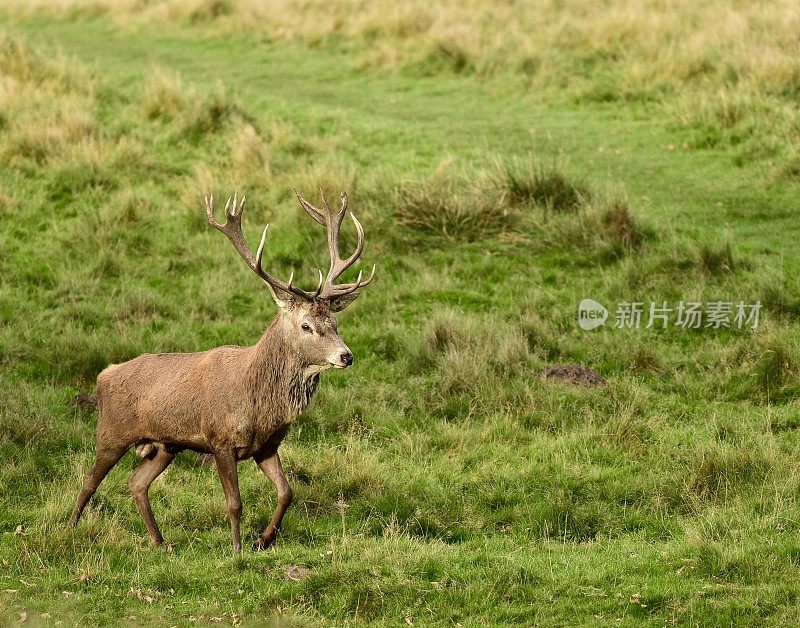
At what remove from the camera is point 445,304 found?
13.0m

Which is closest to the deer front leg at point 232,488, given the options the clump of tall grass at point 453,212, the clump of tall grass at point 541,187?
the clump of tall grass at point 453,212

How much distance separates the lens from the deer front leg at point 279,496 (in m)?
8.00

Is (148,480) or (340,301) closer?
(340,301)

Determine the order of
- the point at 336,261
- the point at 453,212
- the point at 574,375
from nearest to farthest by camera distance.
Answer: the point at 336,261 → the point at 574,375 → the point at 453,212

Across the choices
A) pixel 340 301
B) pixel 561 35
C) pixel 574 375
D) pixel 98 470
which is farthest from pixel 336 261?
pixel 561 35

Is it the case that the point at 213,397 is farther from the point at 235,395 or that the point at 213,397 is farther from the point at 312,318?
the point at 312,318

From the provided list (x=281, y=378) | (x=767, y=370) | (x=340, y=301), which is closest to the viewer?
(x=281, y=378)

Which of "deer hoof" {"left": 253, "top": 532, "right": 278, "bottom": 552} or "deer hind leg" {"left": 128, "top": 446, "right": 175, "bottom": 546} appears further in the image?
"deer hind leg" {"left": 128, "top": 446, "right": 175, "bottom": 546}

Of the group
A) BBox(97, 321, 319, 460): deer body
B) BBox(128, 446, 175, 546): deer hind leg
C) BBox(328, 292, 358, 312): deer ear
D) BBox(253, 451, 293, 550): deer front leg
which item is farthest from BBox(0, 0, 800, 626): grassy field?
BBox(328, 292, 358, 312): deer ear

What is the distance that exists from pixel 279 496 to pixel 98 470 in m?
1.31

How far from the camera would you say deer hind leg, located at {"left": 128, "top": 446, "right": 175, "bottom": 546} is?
8.32 metres

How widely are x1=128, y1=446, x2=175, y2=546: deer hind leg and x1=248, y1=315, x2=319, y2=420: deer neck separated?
868mm

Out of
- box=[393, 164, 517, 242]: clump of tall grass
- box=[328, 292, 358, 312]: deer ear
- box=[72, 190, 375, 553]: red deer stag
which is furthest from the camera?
box=[393, 164, 517, 242]: clump of tall grass

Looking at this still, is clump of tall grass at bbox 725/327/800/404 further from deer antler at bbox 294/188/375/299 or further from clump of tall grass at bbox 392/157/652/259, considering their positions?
deer antler at bbox 294/188/375/299
